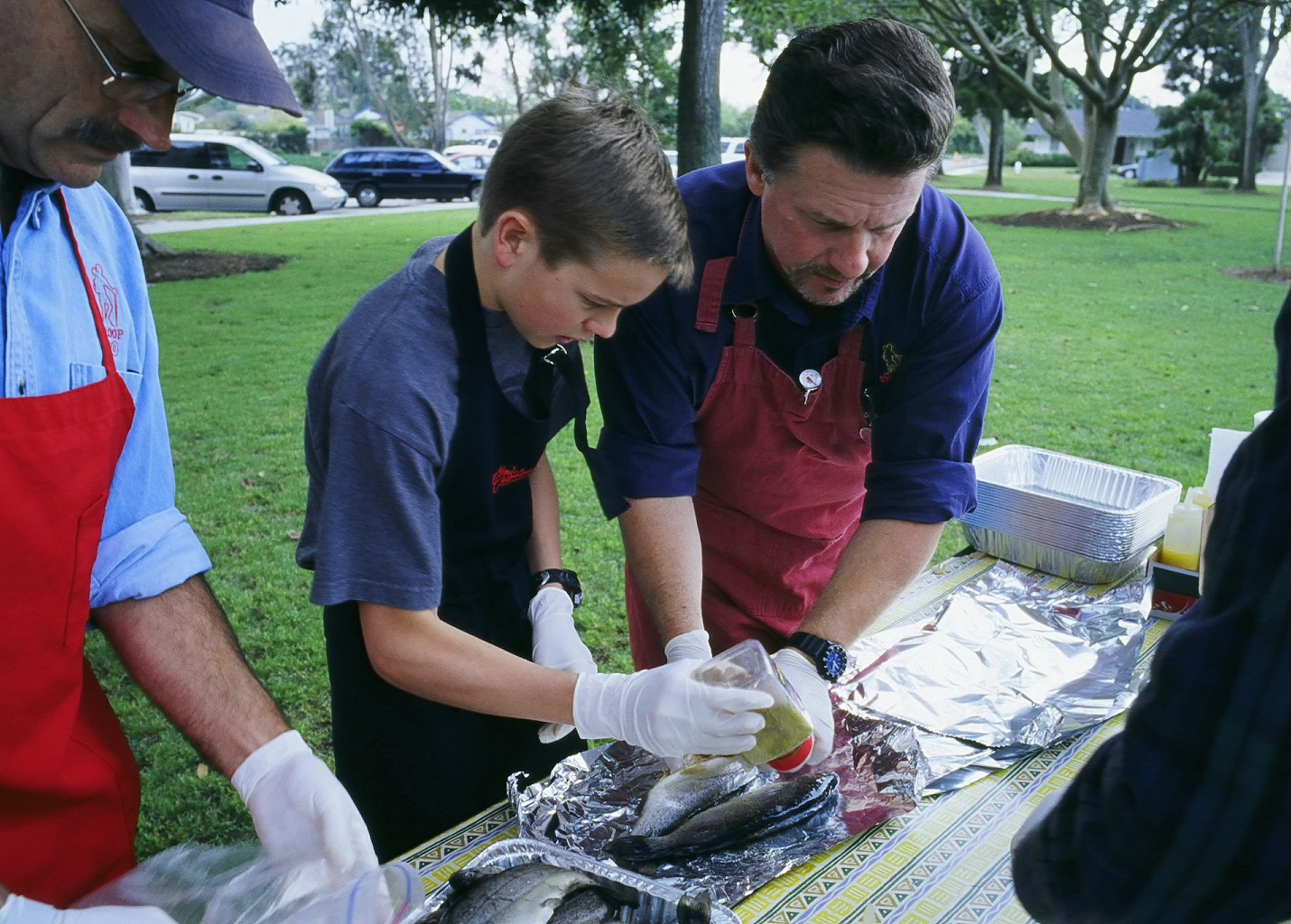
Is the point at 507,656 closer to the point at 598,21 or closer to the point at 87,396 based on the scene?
the point at 87,396

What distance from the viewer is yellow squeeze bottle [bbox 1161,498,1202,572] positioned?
2.44 meters

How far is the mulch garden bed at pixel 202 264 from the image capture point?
37.2 ft

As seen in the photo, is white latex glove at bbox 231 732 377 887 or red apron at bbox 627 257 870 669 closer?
white latex glove at bbox 231 732 377 887

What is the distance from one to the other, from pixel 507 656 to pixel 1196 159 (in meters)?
37.4

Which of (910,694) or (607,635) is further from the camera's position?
(607,635)

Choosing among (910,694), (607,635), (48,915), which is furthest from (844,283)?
(607,635)

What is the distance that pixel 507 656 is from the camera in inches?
62.4

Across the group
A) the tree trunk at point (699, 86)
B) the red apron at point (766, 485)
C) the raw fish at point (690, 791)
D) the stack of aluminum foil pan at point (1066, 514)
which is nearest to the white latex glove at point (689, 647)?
the raw fish at point (690, 791)

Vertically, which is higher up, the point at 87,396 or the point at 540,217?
the point at 540,217

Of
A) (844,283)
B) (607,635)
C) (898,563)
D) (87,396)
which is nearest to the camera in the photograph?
(87,396)

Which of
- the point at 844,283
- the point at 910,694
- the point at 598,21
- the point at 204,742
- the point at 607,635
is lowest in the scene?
the point at 607,635

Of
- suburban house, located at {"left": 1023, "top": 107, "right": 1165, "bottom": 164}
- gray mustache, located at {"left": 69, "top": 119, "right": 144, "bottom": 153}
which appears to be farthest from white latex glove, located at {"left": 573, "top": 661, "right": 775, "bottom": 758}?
suburban house, located at {"left": 1023, "top": 107, "right": 1165, "bottom": 164}

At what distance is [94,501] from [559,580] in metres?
0.86

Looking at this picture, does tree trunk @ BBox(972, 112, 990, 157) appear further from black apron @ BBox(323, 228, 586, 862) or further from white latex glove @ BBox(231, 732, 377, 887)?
white latex glove @ BBox(231, 732, 377, 887)
